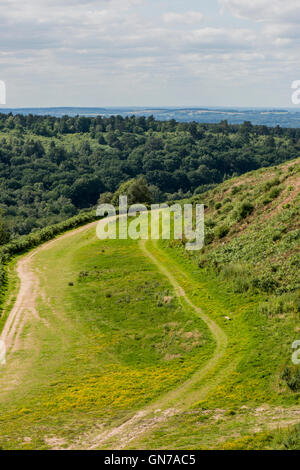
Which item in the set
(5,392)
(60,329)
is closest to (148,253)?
(60,329)

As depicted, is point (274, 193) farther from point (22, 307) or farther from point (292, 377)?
point (292, 377)

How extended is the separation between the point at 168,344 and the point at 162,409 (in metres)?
6.81

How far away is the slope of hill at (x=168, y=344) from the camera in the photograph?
17594mm

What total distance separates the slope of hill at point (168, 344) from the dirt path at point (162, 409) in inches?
2.9

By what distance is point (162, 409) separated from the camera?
19.1 metres

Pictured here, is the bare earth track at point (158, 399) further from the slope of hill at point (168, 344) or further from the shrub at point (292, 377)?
the shrub at point (292, 377)

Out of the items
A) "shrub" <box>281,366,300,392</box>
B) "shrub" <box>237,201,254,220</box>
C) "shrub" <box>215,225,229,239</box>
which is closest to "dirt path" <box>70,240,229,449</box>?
"shrub" <box>281,366,300,392</box>

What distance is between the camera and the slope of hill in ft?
57.7

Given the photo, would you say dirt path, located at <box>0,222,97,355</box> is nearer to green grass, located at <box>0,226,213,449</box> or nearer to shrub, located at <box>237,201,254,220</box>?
green grass, located at <box>0,226,213,449</box>

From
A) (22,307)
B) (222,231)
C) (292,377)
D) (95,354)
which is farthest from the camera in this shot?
(222,231)

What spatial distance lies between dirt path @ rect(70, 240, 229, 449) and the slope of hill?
7cm

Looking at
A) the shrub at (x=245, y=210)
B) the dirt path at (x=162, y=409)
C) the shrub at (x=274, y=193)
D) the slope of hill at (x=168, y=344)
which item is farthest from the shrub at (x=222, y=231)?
the dirt path at (x=162, y=409)

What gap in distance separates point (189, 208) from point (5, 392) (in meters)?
39.2

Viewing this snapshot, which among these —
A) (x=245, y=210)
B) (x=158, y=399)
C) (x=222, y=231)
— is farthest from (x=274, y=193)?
(x=158, y=399)
